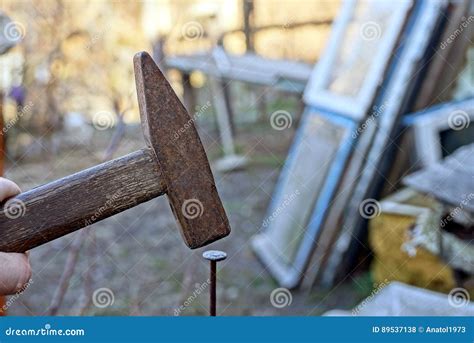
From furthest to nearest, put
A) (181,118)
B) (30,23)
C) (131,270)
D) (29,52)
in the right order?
(29,52) < (30,23) < (131,270) < (181,118)

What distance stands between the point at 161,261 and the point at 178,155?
240cm

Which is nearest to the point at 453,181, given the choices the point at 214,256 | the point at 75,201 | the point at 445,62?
the point at 445,62

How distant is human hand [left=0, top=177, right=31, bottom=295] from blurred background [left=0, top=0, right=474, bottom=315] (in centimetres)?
180

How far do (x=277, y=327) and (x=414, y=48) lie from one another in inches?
63.7

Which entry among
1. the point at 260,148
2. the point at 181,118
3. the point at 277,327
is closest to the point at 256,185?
the point at 260,148

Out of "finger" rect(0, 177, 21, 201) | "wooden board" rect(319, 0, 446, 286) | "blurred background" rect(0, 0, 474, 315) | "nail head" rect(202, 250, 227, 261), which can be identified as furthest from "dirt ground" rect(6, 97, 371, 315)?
"finger" rect(0, 177, 21, 201)

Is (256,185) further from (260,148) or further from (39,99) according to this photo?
(39,99)

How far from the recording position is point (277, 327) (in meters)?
1.65

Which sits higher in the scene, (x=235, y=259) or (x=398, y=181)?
(x=398, y=181)

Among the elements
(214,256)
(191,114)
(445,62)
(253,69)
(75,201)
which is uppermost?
(75,201)

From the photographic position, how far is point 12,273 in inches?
41.8

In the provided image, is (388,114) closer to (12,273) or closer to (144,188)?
(144,188)

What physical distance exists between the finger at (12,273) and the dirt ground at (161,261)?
4.30 feet

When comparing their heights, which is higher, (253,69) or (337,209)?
(253,69)
